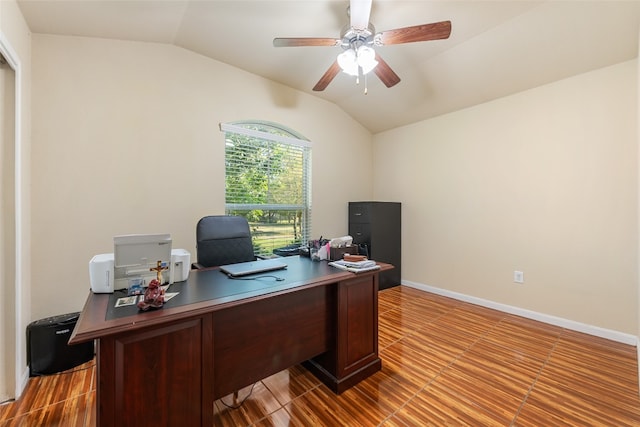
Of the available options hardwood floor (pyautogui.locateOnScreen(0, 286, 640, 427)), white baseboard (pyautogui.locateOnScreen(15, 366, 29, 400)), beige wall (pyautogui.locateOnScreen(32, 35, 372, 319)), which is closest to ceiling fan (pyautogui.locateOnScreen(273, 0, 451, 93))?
beige wall (pyautogui.locateOnScreen(32, 35, 372, 319))

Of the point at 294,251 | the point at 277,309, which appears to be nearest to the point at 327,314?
the point at 277,309

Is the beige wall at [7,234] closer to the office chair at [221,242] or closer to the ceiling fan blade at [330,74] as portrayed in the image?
the office chair at [221,242]

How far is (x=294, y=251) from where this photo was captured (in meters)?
3.16

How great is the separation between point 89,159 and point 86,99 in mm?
499

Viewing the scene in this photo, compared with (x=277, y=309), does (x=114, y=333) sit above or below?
above

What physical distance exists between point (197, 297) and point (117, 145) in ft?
6.13

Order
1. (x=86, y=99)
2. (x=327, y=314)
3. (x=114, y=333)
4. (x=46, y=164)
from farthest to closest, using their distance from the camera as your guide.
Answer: (x=86, y=99), (x=46, y=164), (x=327, y=314), (x=114, y=333)

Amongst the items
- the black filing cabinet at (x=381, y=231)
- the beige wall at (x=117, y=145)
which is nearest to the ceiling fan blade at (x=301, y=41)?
the beige wall at (x=117, y=145)

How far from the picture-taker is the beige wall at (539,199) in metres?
2.42

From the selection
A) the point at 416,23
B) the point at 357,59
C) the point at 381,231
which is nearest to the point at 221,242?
the point at 357,59

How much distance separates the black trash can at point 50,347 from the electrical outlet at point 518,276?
408 centimetres

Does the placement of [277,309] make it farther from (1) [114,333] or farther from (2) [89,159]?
(2) [89,159]

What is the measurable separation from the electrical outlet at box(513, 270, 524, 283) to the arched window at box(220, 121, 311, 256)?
98.4 inches

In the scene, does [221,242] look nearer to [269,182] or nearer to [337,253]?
[337,253]
